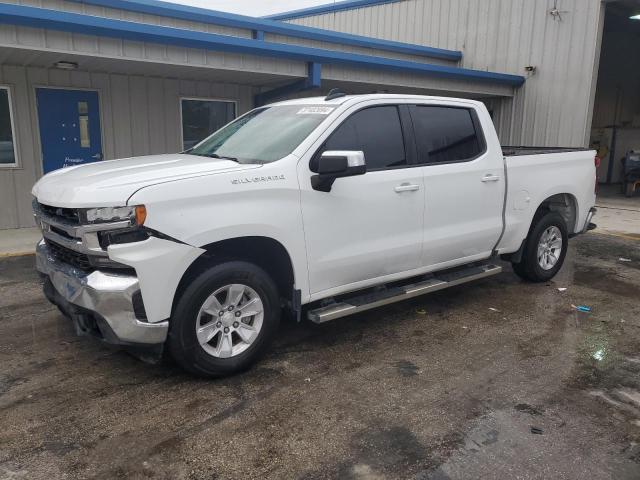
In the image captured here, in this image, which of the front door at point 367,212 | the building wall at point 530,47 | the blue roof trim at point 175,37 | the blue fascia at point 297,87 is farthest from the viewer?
the building wall at point 530,47

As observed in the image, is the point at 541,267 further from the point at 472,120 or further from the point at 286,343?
the point at 286,343

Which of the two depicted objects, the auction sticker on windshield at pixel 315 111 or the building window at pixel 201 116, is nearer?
the auction sticker on windshield at pixel 315 111

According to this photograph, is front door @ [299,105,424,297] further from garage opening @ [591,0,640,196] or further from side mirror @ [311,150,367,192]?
garage opening @ [591,0,640,196]

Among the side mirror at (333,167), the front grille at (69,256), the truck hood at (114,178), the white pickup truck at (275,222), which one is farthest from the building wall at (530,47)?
the front grille at (69,256)

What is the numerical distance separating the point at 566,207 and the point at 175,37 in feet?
19.9

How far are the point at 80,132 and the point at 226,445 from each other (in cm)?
841

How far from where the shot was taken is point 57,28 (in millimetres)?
7207

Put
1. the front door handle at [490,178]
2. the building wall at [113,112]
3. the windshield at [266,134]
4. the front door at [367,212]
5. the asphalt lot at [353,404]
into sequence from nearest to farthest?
the asphalt lot at [353,404] < the front door at [367,212] < the windshield at [266,134] < the front door handle at [490,178] < the building wall at [113,112]

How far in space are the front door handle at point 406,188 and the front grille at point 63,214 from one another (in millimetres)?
2447

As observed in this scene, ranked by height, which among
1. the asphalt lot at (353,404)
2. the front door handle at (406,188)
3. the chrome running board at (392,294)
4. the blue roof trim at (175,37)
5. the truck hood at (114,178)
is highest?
the blue roof trim at (175,37)

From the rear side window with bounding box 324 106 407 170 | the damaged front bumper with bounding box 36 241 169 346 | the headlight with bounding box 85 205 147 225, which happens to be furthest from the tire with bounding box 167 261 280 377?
the rear side window with bounding box 324 106 407 170

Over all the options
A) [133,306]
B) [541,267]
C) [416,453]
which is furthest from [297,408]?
[541,267]

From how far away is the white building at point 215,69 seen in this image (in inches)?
322

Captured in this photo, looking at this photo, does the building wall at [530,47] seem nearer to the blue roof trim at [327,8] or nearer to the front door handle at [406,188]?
the blue roof trim at [327,8]
